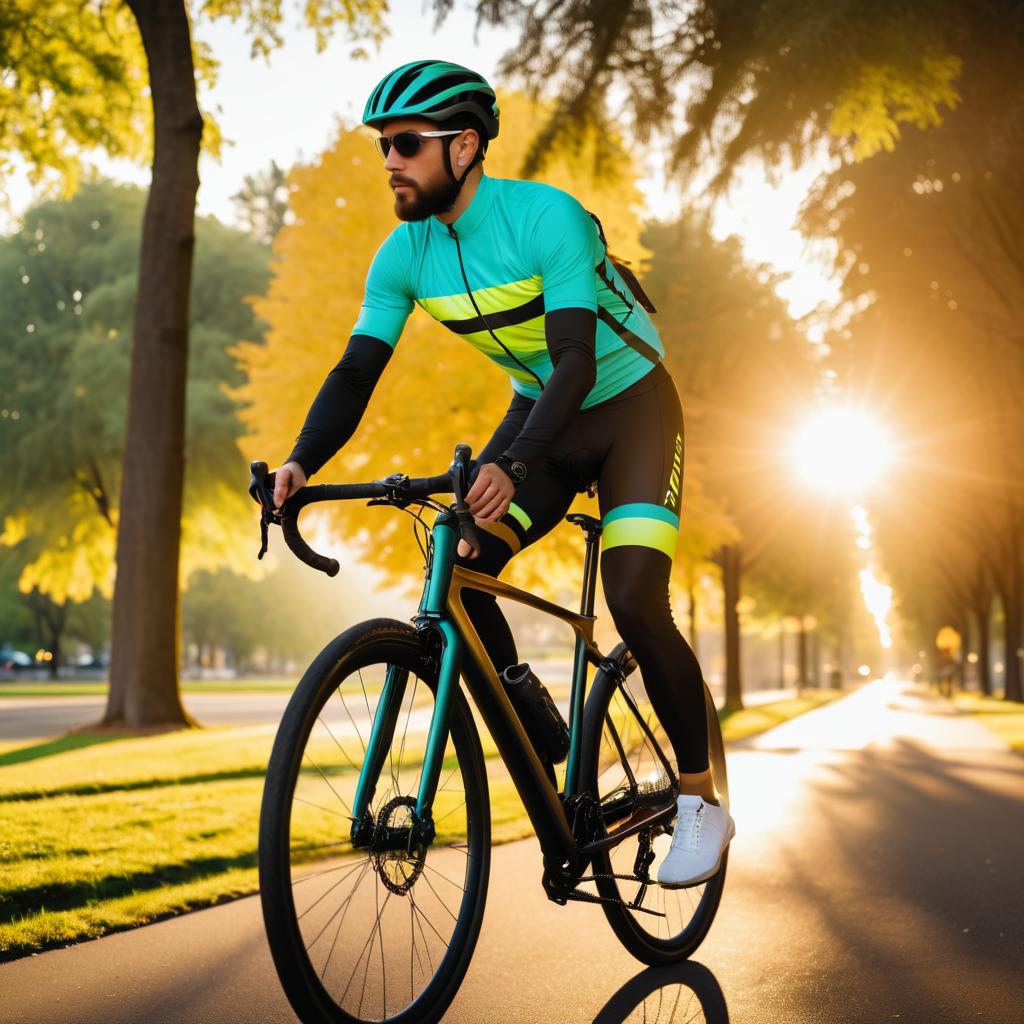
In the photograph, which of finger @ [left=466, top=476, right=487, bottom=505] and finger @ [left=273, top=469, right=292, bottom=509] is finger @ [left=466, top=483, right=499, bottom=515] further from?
finger @ [left=273, top=469, right=292, bottom=509]

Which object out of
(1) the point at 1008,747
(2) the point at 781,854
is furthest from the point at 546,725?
(1) the point at 1008,747

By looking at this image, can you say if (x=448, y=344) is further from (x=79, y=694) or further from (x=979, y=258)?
A: (x=79, y=694)

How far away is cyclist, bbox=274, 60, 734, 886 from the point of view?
3125 millimetres

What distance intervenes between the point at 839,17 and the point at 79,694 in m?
33.1

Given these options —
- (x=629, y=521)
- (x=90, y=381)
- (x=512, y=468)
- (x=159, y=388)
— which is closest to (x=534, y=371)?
(x=629, y=521)

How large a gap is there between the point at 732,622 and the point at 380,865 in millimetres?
26280

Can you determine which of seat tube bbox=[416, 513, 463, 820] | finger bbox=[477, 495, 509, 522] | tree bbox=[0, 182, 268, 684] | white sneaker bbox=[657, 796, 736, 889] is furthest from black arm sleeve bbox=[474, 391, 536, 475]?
tree bbox=[0, 182, 268, 684]

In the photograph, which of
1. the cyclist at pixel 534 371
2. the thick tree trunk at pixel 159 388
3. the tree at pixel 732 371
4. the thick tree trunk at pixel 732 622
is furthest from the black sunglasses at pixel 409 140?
the thick tree trunk at pixel 732 622

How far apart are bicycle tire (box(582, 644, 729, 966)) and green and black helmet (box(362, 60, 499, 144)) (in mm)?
1775

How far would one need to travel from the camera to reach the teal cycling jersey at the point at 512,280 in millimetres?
3232

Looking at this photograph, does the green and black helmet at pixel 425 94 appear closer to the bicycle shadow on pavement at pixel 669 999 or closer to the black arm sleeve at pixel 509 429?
the black arm sleeve at pixel 509 429

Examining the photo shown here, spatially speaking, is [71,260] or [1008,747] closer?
[1008,747]

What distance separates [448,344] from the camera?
15008 mm

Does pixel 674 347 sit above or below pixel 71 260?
below
